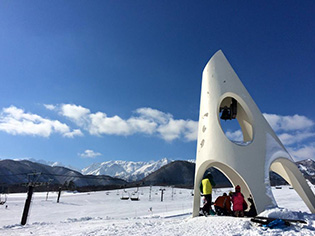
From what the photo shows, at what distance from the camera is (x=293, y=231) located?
6.00 m

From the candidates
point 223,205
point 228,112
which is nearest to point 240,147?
point 223,205

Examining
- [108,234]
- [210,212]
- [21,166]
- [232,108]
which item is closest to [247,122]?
[232,108]

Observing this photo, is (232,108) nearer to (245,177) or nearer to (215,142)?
(215,142)

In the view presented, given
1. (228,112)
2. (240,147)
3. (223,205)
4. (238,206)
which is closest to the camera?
(238,206)

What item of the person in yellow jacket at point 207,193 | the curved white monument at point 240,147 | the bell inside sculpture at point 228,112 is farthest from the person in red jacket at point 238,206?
the bell inside sculpture at point 228,112

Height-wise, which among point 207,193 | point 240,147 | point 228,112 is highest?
point 228,112

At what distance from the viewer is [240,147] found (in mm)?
9531

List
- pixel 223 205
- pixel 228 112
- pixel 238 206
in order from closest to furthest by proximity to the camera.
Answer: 1. pixel 238 206
2. pixel 223 205
3. pixel 228 112

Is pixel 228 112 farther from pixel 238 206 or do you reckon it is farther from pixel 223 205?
pixel 238 206

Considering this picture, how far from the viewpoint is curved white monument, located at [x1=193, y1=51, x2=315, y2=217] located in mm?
8953

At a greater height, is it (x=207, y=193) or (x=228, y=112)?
(x=228, y=112)

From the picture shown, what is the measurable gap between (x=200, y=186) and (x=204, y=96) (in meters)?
4.85

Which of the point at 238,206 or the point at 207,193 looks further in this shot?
the point at 207,193

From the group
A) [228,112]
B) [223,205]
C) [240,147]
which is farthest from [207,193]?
[228,112]
